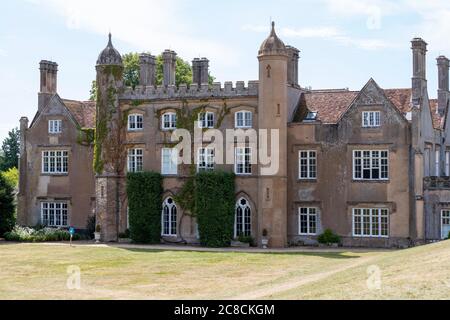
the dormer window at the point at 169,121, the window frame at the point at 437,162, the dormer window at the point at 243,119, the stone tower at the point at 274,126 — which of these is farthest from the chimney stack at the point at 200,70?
the window frame at the point at 437,162

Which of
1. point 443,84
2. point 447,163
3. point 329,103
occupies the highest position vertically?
point 443,84

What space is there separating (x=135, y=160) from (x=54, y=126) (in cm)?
742

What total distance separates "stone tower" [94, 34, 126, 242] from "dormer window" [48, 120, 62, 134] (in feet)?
16.2

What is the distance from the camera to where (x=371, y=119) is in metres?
47.8

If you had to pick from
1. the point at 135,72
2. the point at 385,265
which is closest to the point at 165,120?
the point at 385,265

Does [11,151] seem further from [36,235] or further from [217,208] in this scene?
[217,208]

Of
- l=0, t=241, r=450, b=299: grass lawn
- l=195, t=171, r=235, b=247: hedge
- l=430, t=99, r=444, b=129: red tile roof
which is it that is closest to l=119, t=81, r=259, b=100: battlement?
l=195, t=171, r=235, b=247: hedge

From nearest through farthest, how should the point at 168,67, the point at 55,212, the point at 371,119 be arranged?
1. the point at 371,119
2. the point at 168,67
3. the point at 55,212

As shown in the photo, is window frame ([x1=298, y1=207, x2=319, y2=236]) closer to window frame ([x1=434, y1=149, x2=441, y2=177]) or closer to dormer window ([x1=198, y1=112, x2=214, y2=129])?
dormer window ([x1=198, y1=112, x2=214, y2=129])

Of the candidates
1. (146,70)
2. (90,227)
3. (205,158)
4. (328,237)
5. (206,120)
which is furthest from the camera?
(90,227)

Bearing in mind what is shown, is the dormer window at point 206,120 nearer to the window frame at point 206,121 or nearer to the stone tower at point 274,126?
the window frame at point 206,121

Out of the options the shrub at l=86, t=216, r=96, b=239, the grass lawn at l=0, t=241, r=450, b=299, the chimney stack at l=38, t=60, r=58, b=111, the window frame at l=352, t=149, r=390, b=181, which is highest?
the chimney stack at l=38, t=60, r=58, b=111

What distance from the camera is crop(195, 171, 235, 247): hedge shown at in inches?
1921

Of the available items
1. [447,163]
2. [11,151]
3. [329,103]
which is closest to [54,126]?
[329,103]
